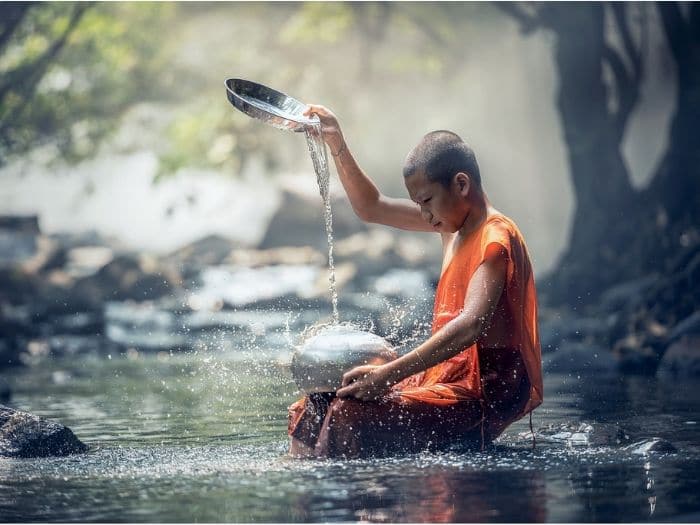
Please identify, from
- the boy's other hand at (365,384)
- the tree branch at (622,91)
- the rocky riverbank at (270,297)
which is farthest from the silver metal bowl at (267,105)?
the tree branch at (622,91)

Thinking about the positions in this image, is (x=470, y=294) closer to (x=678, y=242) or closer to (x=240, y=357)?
(x=240, y=357)

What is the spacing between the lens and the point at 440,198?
5.35 m

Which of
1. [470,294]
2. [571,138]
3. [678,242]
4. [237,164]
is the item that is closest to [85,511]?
[470,294]

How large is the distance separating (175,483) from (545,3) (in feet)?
48.7

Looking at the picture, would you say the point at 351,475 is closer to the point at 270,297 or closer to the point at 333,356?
the point at 333,356

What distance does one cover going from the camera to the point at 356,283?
21156 mm

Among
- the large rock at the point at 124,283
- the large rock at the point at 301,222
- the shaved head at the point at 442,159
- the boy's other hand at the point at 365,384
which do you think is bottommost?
the boy's other hand at the point at 365,384

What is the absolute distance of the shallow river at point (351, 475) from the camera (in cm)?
431

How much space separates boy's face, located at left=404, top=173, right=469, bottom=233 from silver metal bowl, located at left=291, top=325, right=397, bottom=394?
2.01ft

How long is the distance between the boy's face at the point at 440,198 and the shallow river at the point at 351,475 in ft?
3.46

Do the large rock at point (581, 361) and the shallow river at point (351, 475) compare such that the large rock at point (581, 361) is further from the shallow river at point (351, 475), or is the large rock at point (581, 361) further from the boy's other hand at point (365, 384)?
the boy's other hand at point (365, 384)

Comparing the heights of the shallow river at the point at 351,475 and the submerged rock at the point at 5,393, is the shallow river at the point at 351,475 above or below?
below

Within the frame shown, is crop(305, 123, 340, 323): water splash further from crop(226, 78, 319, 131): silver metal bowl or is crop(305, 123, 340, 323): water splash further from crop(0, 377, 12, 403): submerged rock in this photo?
crop(0, 377, 12, 403): submerged rock

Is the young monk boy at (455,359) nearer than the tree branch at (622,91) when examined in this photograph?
Yes
